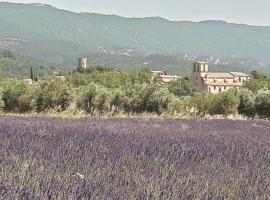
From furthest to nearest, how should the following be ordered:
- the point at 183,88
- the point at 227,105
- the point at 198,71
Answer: the point at 198,71
the point at 183,88
the point at 227,105

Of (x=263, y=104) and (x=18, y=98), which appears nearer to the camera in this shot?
(x=18, y=98)

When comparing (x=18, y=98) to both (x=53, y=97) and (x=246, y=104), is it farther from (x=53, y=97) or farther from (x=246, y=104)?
(x=246, y=104)

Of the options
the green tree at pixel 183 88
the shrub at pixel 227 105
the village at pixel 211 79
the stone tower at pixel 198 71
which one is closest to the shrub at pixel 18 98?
the shrub at pixel 227 105

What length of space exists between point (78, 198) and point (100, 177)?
786mm

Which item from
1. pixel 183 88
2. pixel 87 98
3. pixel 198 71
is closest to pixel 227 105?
pixel 87 98

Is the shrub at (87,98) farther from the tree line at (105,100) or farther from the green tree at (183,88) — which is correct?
the green tree at (183,88)

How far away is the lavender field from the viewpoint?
10.2 feet

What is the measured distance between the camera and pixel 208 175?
4145 millimetres

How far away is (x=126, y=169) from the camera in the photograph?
4.05m

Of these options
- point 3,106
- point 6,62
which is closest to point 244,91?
point 3,106

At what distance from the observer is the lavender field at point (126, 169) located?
10.2 feet

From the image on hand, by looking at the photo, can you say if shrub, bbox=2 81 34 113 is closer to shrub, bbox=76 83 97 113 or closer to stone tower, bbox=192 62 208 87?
shrub, bbox=76 83 97 113

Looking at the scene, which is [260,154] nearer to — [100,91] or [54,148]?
[54,148]

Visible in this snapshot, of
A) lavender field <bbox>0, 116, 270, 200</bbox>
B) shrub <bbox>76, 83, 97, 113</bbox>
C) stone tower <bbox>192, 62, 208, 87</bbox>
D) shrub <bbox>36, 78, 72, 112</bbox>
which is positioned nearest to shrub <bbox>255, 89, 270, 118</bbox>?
shrub <bbox>76, 83, 97, 113</bbox>
